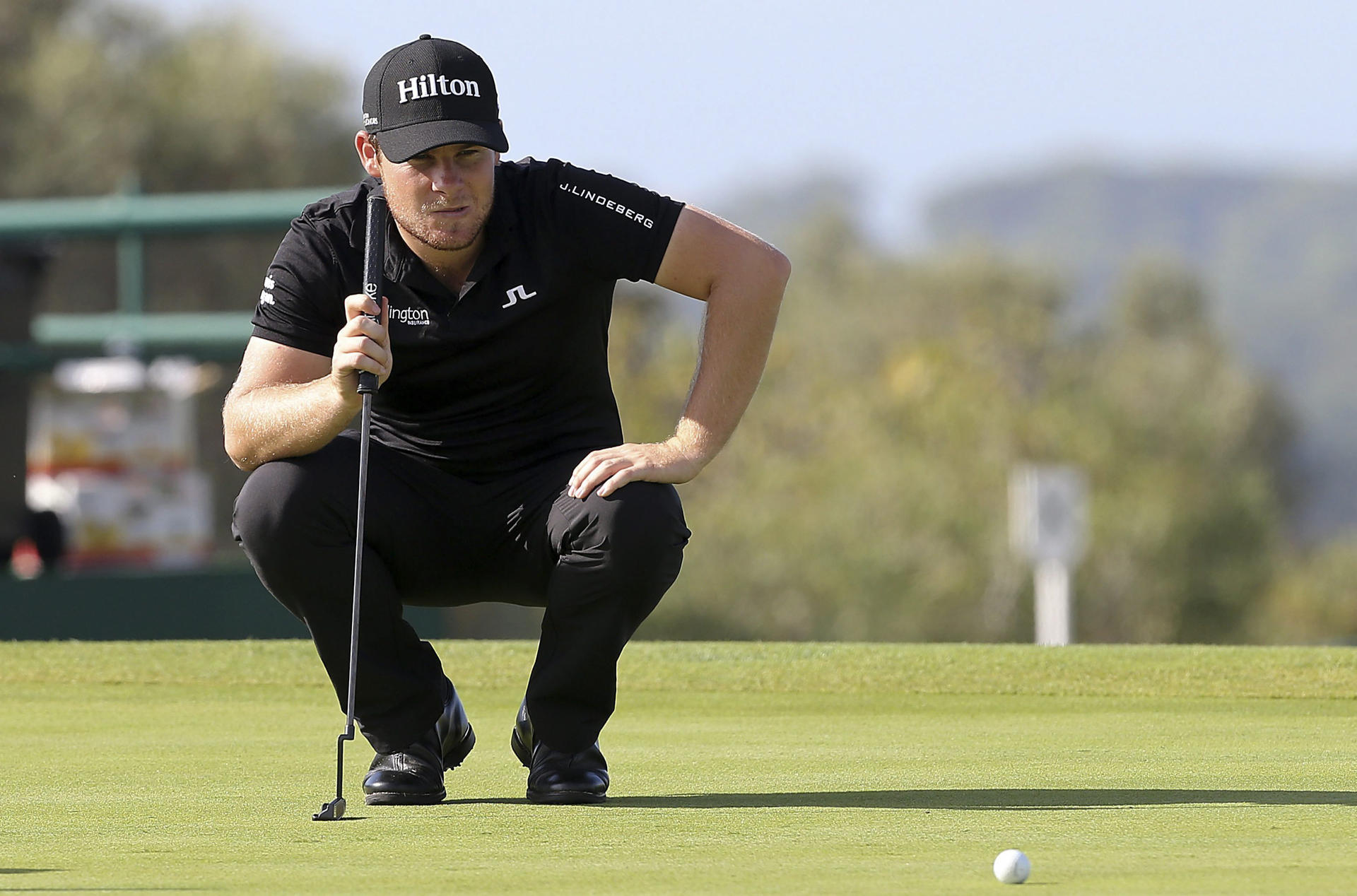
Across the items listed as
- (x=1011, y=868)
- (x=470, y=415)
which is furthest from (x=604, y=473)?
(x=1011, y=868)

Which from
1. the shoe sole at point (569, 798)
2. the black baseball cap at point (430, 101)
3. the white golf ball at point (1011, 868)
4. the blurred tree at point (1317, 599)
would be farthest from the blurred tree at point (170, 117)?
the white golf ball at point (1011, 868)

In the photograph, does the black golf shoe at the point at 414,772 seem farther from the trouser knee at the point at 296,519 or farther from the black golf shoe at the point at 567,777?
the trouser knee at the point at 296,519

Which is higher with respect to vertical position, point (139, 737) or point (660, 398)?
point (660, 398)

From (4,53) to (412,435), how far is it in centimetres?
3477

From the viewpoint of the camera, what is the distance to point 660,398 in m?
46.1

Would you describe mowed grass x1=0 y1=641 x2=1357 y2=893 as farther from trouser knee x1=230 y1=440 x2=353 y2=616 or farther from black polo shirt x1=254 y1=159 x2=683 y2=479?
black polo shirt x1=254 y1=159 x2=683 y2=479

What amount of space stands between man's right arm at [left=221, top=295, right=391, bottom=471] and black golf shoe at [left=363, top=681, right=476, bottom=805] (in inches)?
20.8

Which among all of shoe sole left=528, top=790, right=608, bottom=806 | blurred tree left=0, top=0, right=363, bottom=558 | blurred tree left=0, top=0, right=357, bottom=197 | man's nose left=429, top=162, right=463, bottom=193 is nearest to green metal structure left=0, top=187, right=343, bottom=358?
blurred tree left=0, top=0, right=363, bottom=558

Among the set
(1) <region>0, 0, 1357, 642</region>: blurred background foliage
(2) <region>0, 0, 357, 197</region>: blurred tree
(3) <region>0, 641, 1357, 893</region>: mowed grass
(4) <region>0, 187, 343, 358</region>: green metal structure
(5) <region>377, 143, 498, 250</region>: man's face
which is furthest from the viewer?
(1) <region>0, 0, 1357, 642</region>: blurred background foliage

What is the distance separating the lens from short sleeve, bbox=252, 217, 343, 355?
3.76 m

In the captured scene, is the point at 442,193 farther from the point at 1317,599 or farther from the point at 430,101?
the point at 1317,599

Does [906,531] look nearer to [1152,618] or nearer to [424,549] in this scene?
[1152,618]

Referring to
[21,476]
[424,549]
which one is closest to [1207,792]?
[424,549]

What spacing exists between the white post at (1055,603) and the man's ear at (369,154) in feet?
74.0
